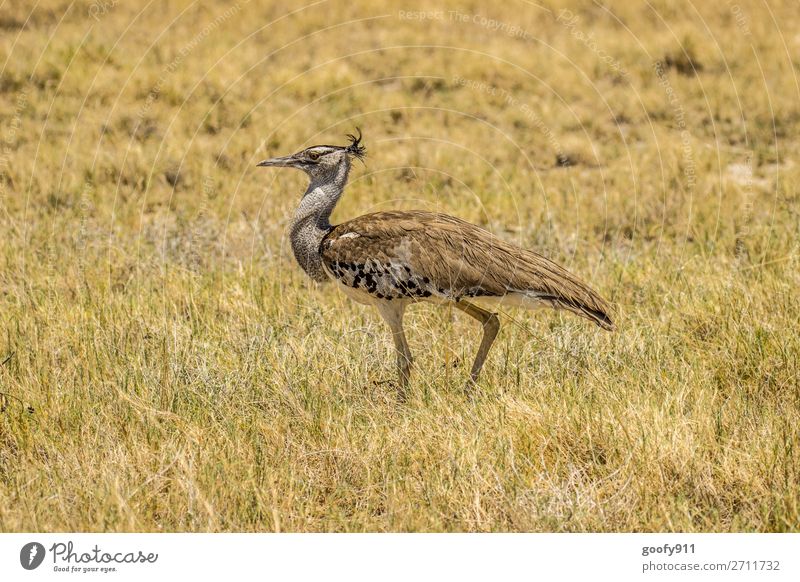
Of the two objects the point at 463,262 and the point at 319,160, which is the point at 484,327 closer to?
the point at 463,262

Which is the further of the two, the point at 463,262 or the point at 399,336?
the point at 399,336

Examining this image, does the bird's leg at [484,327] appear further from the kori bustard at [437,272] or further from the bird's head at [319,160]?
the bird's head at [319,160]

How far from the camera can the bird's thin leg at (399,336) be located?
18.3ft

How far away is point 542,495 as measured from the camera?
4328mm

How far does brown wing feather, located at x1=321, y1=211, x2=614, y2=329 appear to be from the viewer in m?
5.43

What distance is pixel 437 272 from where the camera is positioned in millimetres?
5445

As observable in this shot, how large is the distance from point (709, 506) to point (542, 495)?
2.28 feet

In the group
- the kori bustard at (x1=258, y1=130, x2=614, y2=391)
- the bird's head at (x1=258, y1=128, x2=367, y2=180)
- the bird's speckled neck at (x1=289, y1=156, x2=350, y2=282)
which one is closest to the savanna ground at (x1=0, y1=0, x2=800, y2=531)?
the kori bustard at (x1=258, y1=130, x2=614, y2=391)
